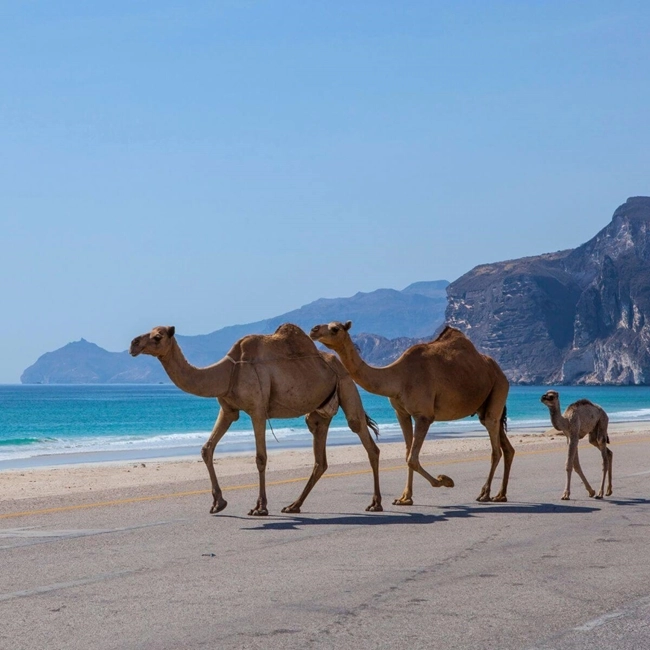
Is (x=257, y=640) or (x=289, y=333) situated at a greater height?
(x=289, y=333)

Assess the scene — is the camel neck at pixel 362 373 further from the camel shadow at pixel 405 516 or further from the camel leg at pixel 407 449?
the camel shadow at pixel 405 516

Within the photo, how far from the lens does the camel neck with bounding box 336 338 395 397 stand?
1515cm

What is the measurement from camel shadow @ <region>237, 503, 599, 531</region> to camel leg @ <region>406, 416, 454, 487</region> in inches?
14.0

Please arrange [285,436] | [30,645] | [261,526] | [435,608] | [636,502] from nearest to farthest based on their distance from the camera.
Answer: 1. [30,645]
2. [435,608]
3. [261,526]
4. [636,502]
5. [285,436]

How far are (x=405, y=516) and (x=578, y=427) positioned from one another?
381cm

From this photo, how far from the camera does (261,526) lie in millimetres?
13156

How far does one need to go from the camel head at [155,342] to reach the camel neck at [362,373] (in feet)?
7.41

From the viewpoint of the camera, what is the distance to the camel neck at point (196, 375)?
1435cm

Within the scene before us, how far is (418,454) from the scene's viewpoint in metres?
15.2

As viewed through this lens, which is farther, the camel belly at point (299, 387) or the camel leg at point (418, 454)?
the camel leg at point (418, 454)

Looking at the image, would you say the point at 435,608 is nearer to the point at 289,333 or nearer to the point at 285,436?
the point at 289,333

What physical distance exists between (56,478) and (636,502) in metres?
14.9

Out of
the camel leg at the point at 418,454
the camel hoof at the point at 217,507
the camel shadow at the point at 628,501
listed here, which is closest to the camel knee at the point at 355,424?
the camel leg at the point at 418,454

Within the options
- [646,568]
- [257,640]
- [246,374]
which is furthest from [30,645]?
[246,374]
